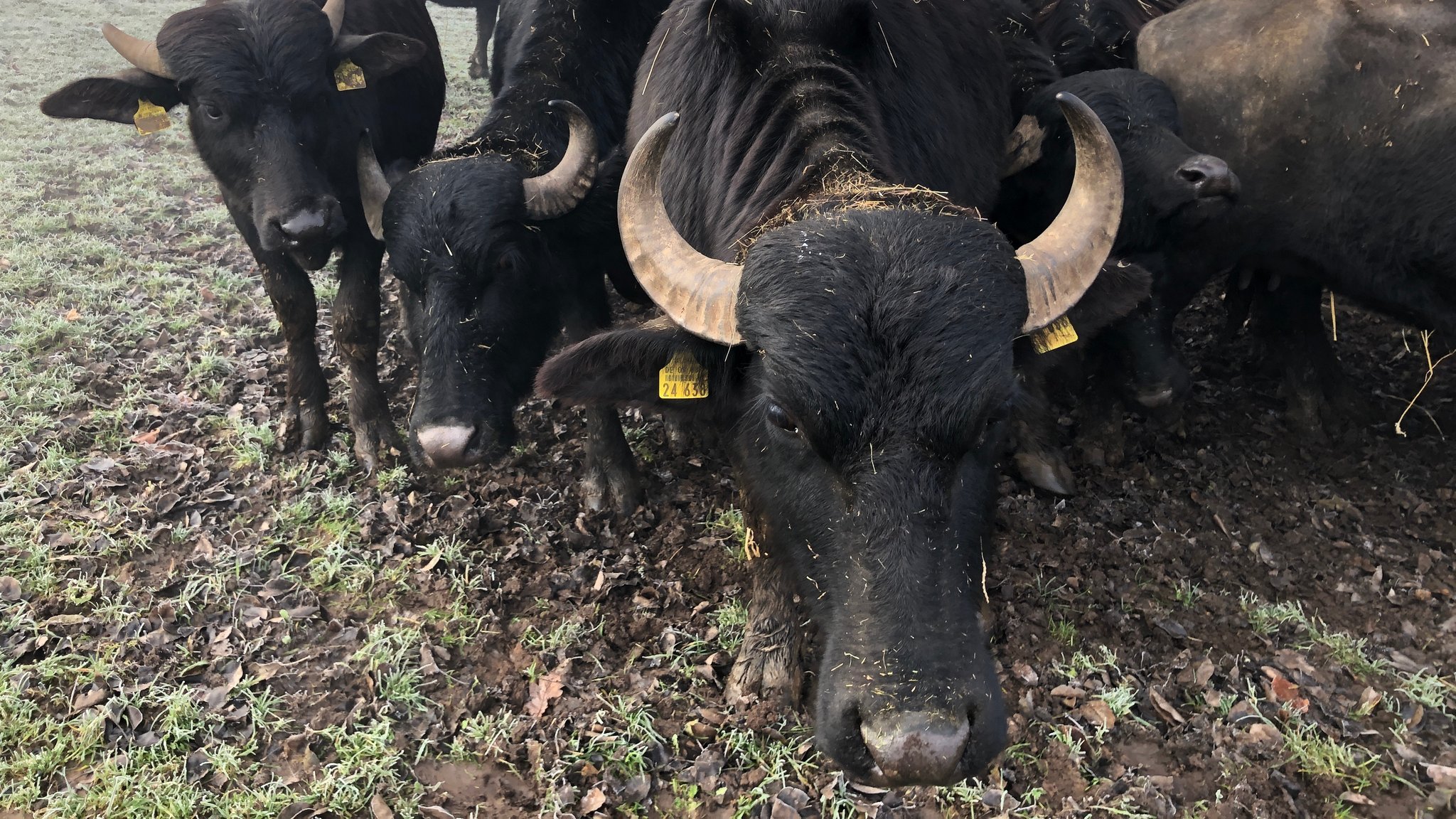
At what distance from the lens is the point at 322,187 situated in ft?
15.9

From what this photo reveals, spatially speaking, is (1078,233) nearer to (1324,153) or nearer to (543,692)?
(543,692)

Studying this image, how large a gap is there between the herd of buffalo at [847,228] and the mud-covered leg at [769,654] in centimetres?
2

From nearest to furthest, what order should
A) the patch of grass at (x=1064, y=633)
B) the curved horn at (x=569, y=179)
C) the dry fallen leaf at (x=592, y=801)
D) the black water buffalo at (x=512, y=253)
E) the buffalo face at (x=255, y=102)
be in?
the dry fallen leaf at (x=592, y=801), the patch of grass at (x=1064, y=633), the black water buffalo at (x=512, y=253), the curved horn at (x=569, y=179), the buffalo face at (x=255, y=102)

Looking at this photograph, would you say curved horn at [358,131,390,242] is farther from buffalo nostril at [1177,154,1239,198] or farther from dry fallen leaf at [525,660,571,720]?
buffalo nostril at [1177,154,1239,198]

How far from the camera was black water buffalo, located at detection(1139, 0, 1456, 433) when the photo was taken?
452 centimetres

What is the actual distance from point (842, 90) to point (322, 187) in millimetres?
3254

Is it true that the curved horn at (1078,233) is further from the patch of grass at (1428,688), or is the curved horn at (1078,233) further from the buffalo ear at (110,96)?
the buffalo ear at (110,96)

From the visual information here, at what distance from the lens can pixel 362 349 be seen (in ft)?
17.2

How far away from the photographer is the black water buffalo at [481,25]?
12.6 meters

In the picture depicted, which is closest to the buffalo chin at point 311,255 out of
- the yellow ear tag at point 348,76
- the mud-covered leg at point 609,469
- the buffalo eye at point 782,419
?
the yellow ear tag at point 348,76

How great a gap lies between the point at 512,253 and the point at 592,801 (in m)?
2.86

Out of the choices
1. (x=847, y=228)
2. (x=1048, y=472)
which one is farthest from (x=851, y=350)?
(x=1048, y=472)

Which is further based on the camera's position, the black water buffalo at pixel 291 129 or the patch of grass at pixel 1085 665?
the black water buffalo at pixel 291 129

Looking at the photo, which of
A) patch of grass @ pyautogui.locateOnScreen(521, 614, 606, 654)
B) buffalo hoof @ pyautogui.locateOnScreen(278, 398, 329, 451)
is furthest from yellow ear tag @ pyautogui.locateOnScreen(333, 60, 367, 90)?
patch of grass @ pyautogui.locateOnScreen(521, 614, 606, 654)
